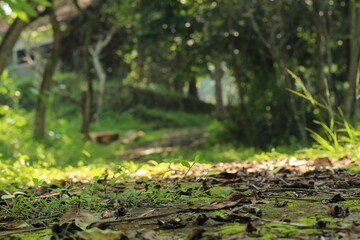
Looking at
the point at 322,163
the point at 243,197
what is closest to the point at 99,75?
the point at 322,163

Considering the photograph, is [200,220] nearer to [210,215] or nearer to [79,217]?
[210,215]

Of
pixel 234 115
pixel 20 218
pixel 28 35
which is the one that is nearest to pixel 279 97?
pixel 234 115

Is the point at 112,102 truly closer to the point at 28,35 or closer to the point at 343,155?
the point at 28,35

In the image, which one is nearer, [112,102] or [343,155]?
[343,155]

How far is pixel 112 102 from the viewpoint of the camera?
22547 millimetres

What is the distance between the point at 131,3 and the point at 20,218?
10853mm

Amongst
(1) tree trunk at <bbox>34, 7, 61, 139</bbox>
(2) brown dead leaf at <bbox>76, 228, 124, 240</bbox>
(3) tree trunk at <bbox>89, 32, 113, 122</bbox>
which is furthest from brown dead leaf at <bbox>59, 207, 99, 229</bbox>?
(3) tree trunk at <bbox>89, 32, 113, 122</bbox>

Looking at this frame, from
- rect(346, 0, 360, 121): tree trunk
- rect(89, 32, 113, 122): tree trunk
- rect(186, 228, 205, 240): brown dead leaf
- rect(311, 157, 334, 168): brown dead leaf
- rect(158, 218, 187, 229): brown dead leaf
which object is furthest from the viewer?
rect(89, 32, 113, 122): tree trunk

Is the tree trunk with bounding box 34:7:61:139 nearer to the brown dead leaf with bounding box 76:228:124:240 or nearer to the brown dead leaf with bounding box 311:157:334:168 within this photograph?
the brown dead leaf with bounding box 311:157:334:168

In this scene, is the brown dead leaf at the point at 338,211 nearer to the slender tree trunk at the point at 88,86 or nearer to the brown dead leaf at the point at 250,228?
the brown dead leaf at the point at 250,228

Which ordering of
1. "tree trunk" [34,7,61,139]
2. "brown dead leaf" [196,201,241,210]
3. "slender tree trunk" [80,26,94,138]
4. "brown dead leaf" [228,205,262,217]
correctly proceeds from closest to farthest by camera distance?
"brown dead leaf" [228,205,262,217] < "brown dead leaf" [196,201,241,210] < "tree trunk" [34,7,61,139] < "slender tree trunk" [80,26,94,138]

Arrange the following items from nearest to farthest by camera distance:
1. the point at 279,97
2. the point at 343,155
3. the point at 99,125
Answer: the point at 343,155
the point at 279,97
the point at 99,125

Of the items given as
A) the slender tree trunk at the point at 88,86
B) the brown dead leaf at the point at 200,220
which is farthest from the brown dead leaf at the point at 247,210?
the slender tree trunk at the point at 88,86

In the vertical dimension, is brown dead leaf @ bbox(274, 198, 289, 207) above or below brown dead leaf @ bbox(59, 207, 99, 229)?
below
